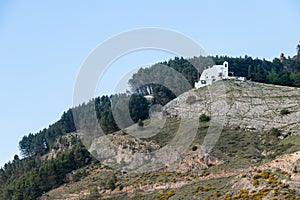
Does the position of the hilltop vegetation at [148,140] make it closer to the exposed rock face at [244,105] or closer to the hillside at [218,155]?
the hillside at [218,155]

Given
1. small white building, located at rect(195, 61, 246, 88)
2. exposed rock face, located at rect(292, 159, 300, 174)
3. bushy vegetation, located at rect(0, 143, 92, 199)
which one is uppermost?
small white building, located at rect(195, 61, 246, 88)

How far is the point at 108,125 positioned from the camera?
352 feet

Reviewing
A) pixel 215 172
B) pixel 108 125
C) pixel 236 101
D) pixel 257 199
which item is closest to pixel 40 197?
pixel 108 125

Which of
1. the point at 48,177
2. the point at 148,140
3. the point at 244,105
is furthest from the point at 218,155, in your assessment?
the point at 48,177

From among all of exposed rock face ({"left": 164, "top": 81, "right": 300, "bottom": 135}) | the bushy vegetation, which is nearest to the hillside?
exposed rock face ({"left": 164, "top": 81, "right": 300, "bottom": 135})

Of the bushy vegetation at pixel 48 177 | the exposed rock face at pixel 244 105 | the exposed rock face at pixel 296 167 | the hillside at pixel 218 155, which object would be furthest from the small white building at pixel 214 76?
the exposed rock face at pixel 296 167

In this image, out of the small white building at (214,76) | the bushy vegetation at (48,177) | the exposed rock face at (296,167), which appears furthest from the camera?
the small white building at (214,76)

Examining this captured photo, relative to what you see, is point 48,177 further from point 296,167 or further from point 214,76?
point 296,167

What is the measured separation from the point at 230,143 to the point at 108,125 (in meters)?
34.0

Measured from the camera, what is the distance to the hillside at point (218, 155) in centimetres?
5778

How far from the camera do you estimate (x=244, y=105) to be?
95500 millimetres

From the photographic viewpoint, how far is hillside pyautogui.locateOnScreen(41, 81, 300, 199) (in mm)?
57781

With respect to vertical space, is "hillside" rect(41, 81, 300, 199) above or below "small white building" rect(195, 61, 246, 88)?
below

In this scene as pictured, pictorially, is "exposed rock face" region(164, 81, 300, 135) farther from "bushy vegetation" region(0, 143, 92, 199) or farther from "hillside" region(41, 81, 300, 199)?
"bushy vegetation" region(0, 143, 92, 199)
